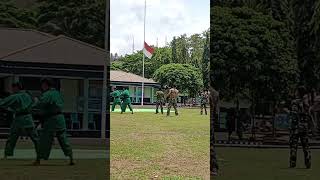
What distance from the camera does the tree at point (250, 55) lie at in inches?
285

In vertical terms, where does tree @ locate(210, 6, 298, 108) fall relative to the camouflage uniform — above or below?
above

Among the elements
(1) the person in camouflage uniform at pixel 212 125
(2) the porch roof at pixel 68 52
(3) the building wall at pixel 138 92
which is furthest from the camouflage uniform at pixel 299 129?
(3) the building wall at pixel 138 92

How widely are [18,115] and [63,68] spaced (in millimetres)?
834

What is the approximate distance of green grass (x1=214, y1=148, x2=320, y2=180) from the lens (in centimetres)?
728

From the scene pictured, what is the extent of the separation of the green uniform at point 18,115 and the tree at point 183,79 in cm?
1100

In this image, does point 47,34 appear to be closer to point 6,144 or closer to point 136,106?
point 6,144

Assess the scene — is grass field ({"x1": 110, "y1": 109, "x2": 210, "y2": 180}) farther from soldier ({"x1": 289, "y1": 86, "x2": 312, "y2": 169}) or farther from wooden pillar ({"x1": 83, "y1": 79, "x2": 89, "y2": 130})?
soldier ({"x1": 289, "y1": 86, "x2": 312, "y2": 169})

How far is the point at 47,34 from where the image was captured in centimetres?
688

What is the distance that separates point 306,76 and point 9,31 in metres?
4.05

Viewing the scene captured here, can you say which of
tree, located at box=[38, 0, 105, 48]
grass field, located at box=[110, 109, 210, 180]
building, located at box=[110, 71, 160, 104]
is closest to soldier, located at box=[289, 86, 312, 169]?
grass field, located at box=[110, 109, 210, 180]

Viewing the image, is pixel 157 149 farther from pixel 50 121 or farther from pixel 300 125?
pixel 50 121

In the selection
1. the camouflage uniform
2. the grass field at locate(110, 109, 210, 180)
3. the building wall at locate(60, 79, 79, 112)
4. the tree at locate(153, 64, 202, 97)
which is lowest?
the grass field at locate(110, 109, 210, 180)

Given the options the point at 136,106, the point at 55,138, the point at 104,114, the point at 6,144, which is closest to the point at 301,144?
the point at 104,114

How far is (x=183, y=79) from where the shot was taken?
1892cm
